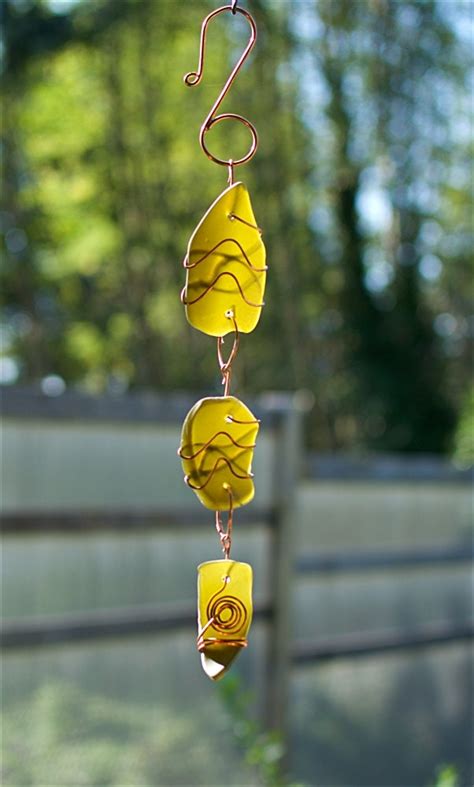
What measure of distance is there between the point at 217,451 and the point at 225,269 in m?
0.09

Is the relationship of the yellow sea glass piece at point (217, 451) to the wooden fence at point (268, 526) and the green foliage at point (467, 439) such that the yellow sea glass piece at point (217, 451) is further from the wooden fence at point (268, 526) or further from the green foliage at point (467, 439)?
the green foliage at point (467, 439)

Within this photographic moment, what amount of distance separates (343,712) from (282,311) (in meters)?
6.23

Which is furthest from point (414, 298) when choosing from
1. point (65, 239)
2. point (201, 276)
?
point (201, 276)

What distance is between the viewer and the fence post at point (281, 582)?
7.92 ft

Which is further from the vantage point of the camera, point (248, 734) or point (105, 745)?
point (105, 745)

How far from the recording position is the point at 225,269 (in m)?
0.52

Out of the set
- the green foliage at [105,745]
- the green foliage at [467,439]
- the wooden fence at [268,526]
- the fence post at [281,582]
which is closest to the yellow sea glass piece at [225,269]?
the wooden fence at [268,526]

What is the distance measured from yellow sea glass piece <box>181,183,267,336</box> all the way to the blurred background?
1.25 m

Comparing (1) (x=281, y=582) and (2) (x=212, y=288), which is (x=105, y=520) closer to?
(1) (x=281, y=582)

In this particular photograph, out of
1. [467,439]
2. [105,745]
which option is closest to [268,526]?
[105,745]

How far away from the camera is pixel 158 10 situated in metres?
7.57

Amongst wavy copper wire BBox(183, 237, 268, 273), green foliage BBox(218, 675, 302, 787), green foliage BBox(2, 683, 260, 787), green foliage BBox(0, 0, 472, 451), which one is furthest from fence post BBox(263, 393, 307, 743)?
green foliage BBox(0, 0, 472, 451)

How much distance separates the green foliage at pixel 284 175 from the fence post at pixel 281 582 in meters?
5.07

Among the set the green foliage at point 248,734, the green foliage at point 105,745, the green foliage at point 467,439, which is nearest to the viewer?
the green foliage at point 248,734
